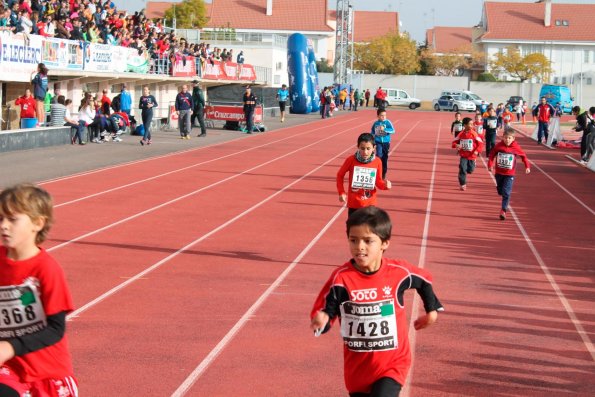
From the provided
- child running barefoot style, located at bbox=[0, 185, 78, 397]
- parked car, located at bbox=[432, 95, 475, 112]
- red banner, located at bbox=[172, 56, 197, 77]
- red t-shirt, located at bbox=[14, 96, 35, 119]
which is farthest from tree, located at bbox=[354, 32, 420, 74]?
child running barefoot style, located at bbox=[0, 185, 78, 397]

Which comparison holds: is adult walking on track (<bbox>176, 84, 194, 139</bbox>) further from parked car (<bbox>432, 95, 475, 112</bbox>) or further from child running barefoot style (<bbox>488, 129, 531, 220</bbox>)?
parked car (<bbox>432, 95, 475, 112</bbox>)

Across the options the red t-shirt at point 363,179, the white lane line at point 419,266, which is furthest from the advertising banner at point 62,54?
the red t-shirt at point 363,179

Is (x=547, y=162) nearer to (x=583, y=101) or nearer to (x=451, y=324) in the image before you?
(x=451, y=324)

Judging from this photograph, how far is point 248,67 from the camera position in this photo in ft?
176

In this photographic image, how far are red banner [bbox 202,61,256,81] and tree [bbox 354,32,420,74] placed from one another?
169 ft

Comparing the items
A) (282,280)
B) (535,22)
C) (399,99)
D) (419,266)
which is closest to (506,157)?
(419,266)

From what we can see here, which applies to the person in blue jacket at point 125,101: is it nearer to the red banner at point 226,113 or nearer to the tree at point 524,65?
the red banner at point 226,113

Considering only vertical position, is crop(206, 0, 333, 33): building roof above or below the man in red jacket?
above

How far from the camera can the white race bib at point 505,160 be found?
53.3 ft

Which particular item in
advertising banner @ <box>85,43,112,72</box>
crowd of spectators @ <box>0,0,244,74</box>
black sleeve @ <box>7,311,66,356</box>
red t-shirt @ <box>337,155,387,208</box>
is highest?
crowd of spectators @ <box>0,0,244,74</box>

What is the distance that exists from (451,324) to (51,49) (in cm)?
2119

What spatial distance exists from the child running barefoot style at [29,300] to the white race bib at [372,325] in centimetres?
137

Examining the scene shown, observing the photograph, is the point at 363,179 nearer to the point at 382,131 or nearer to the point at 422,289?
the point at 422,289

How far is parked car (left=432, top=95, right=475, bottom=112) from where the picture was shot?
79.1 m
